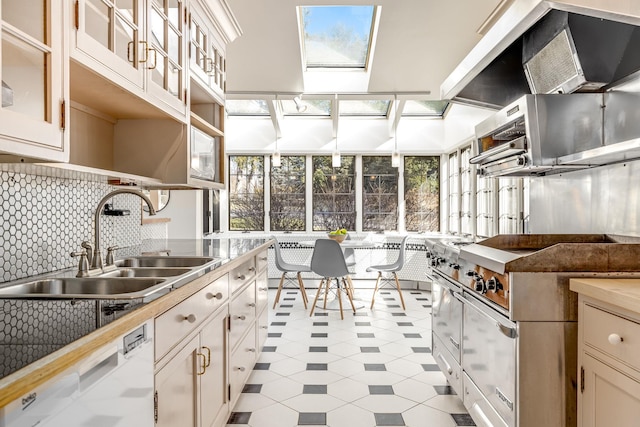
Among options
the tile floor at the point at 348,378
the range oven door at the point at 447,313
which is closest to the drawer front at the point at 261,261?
the tile floor at the point at 348,378

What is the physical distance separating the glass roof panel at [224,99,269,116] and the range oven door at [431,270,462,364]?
14.1 feet

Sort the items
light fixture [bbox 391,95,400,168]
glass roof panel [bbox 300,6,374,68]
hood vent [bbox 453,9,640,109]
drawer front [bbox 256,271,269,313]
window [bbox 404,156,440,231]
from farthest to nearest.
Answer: window [bbox 404,156,440,231]
light fixture [bbox 391,95,400,168]
glass roof panel [bbox 300,6,374,68]
drawer front [bbox 256,271,269,313]
hood vent [bbox 453,9,640,109]

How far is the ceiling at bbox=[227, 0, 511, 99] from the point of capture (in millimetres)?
3723

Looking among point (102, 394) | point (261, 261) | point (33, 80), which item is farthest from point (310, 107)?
point (102, 394)

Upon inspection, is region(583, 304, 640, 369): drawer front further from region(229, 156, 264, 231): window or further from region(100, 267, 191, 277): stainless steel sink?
region(229, 156, 264, 231): window

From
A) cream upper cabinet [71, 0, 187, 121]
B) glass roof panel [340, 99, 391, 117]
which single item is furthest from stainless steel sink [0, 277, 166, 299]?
glass roof panel [340, 99, 391, 117]

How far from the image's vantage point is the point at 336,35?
15.7 feet

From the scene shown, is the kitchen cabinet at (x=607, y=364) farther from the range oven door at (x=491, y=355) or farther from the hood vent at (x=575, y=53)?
the hood vent at (x=575, y=53)

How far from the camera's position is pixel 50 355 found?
735 mm

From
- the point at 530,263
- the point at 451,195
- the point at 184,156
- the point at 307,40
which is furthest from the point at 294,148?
the point at 530,263

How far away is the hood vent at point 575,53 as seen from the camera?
2.05 m

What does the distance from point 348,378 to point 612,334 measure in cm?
190

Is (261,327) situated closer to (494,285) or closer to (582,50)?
(494,285)

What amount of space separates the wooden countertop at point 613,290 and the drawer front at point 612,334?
6cm
